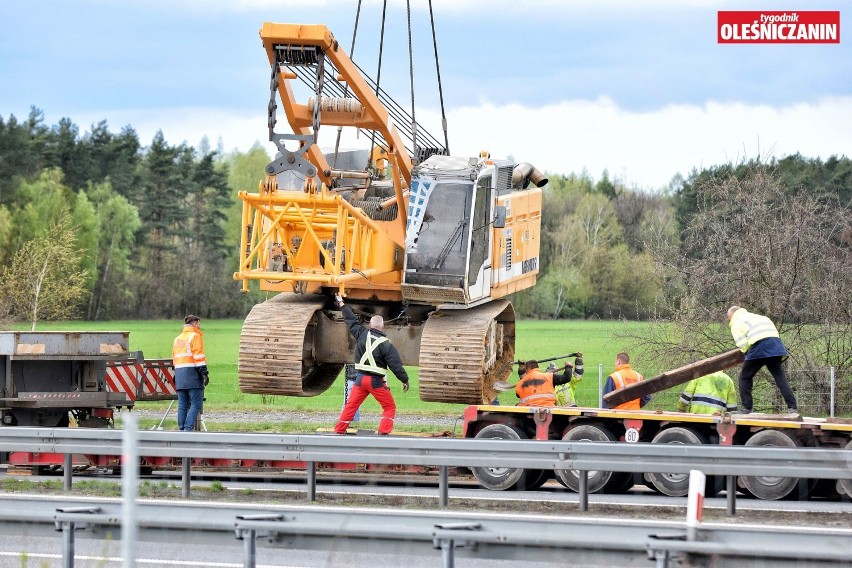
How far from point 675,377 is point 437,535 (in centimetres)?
964

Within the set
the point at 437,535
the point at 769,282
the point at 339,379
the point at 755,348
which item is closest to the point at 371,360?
the point at 755,348

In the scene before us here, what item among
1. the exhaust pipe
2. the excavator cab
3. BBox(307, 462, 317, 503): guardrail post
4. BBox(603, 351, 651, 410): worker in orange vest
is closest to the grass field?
the exhaust pipe

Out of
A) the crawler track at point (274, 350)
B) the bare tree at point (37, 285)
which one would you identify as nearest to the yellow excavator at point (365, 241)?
the crawler track at point (274, 350)

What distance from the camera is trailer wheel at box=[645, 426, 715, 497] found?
48.9 feet

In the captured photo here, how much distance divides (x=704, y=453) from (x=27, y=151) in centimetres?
5933

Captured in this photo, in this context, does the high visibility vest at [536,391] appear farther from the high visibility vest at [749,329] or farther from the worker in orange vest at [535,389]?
the high visibility vest at [749,329]

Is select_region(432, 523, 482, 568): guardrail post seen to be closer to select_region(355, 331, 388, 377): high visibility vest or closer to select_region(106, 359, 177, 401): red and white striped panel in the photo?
select_region(355, 331, 388, 377): high visibility vest

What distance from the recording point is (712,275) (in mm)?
25750

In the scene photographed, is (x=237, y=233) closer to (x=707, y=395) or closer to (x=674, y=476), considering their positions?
(x=707, y=395)

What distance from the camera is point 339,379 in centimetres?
4838

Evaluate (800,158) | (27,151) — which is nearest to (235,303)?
(27,151)

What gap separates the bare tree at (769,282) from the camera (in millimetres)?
25234

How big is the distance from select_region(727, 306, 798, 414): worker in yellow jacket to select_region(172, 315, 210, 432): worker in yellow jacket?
21.5 feet

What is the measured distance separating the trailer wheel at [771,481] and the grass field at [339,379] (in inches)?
435
